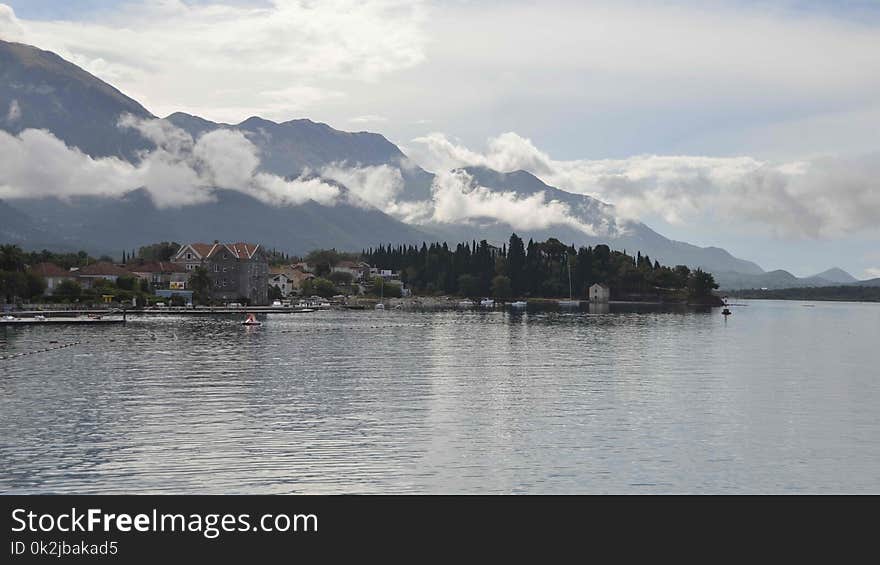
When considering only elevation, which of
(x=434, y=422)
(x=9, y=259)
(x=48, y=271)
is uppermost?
(x=9, y=259)

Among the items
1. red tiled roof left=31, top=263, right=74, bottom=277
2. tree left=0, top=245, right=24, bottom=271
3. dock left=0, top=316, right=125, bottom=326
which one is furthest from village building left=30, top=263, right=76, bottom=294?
dock left=0, top=316, right=125, bottom=326

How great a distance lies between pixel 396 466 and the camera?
3219cm

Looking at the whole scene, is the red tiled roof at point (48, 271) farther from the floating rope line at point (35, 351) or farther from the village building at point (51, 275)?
the floating rope line at point (35, 351)

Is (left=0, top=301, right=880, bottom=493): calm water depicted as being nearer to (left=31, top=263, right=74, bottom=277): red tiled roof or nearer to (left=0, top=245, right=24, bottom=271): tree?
(left=0, top=245, right=24, bottom=271): tree

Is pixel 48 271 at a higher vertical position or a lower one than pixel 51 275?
higher

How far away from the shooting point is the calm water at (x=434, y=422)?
3052 centimetres

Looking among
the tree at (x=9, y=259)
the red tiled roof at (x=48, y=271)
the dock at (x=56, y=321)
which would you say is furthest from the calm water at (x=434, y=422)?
the red tiled roof at (x=48, y=271)

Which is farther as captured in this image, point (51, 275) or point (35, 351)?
point (51, 275)

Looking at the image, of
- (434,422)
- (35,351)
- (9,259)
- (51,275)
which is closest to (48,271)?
(51,275)

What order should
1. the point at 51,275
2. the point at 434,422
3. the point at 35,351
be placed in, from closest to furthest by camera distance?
1. the point at 434,422
2. the point at 35,351
3. the point at 51,275

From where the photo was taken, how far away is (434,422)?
41.7 meters

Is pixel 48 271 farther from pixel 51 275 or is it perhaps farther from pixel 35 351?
pixel 35 351
